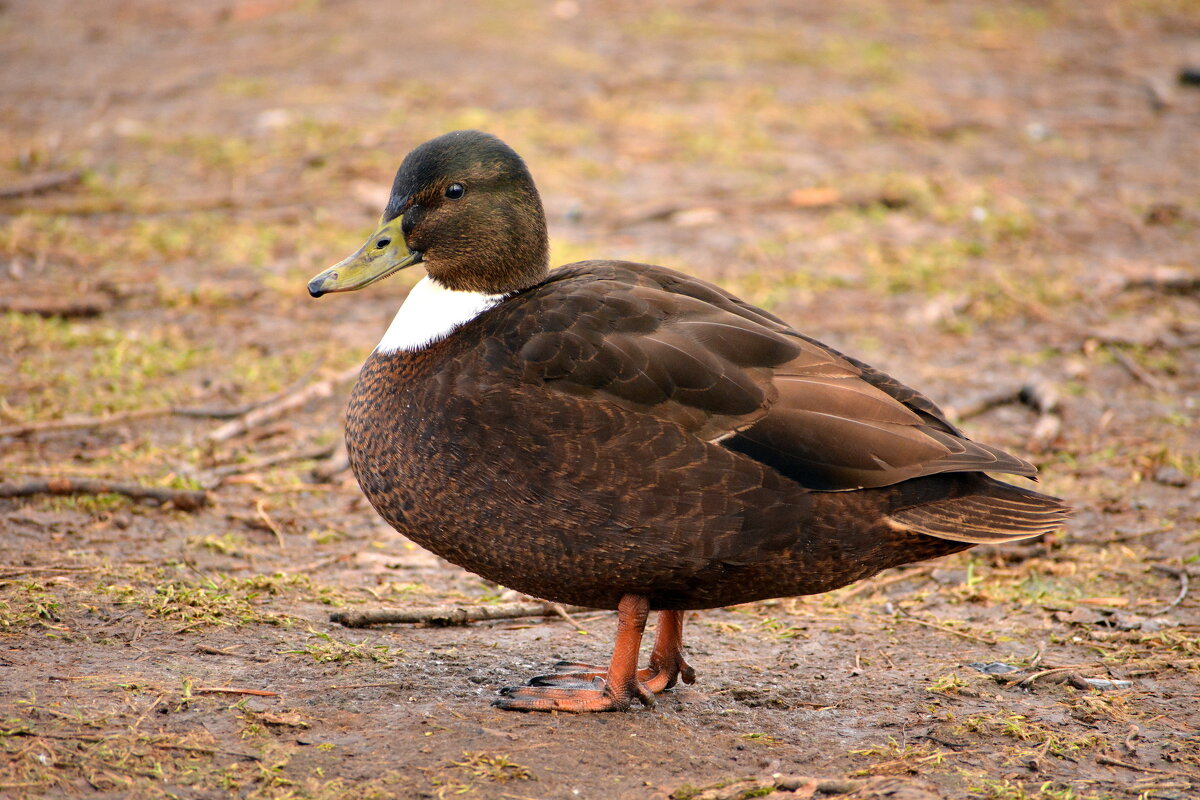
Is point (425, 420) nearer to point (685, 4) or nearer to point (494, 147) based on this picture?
point (494, 147)

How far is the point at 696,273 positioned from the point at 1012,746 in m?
4.64

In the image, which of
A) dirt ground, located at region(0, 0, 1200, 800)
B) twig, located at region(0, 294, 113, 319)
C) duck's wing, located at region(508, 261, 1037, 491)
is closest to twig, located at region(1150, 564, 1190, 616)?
dirt ground, located at region(0, 0, 1200, 800)

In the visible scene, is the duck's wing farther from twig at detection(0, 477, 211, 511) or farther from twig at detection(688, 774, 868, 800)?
twig at detection(0, 477, 211, 511)

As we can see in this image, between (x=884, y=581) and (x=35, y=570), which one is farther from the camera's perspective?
(x=884, y=581)

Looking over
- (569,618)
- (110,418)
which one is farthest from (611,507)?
(110,418)

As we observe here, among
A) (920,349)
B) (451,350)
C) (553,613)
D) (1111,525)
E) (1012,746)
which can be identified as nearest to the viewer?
(1012,746)

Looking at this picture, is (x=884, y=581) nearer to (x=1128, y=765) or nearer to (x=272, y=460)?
(x=1128, y=765)

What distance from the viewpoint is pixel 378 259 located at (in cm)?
421

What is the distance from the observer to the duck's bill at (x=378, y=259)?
4.17 metres

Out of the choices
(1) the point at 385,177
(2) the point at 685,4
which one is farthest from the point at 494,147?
(2) the point at 685,4

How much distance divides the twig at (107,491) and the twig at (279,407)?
2.08ft

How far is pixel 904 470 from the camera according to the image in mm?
3738

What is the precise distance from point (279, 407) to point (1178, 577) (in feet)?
13.5

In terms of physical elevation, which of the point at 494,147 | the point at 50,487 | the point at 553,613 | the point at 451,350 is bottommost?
the point at 553,613
